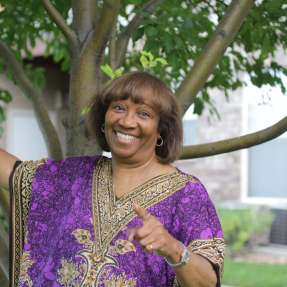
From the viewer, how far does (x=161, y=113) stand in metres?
2.03

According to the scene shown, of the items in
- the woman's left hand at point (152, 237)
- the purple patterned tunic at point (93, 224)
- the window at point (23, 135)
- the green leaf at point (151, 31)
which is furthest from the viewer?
the window at point (23, 135)

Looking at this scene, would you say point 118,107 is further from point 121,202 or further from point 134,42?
point 134,42

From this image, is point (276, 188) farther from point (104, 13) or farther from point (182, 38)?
point (104, 13)

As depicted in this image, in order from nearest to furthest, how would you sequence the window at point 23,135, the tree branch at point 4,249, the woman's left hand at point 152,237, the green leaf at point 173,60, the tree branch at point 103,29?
1. the woman's left hand at point 152,237
2. the tree branch at point 103,29
3. the tree branch at point 4,249
4. the green leaf at point 173,60
5. the window at point 23,135

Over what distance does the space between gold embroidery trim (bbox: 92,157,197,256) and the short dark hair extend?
0.49 ft

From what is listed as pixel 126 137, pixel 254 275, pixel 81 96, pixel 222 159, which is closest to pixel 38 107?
pixel 81 96

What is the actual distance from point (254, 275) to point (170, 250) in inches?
231

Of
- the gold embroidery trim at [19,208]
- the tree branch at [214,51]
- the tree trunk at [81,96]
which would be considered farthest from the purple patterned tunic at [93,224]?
the tree branch at [214,51]

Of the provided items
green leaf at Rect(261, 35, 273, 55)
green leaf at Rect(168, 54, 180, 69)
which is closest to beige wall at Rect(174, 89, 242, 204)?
green leaf at Rect(261, 35, 273, 55)

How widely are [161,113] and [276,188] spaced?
7.37 m

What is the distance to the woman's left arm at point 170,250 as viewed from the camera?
1.44 m

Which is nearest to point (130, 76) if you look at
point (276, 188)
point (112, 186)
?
point (112, 186)

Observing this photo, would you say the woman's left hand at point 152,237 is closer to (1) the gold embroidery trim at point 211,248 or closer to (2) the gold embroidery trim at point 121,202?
(1) the gold embroidery trim at point 211,248

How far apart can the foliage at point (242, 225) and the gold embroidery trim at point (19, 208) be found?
6.72 meters
